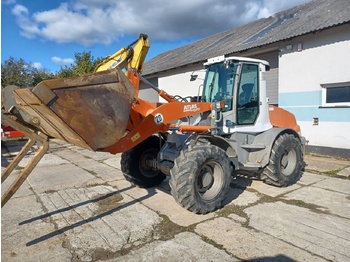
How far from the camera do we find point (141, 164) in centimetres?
555

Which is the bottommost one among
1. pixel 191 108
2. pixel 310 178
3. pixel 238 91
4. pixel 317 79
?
pixel 310 178

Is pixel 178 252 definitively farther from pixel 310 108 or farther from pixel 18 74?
pixel 18 74

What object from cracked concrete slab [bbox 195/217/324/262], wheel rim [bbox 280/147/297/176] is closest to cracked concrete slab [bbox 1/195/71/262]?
cracked concrete slab [bbox 195/217/324/262]

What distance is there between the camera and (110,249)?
335 cm

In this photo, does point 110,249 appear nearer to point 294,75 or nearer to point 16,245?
point 16,245

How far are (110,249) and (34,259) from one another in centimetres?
85

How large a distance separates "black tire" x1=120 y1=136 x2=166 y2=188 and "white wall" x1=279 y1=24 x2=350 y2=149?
19.0ft

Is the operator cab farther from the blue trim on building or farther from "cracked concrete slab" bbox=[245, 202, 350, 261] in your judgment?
the blue trim on building

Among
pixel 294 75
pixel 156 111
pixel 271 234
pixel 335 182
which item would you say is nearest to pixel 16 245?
pixel 156 111

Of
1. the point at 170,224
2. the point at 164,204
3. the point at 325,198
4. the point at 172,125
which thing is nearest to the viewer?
the point at 170,224

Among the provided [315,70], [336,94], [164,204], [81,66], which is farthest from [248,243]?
[81,66]

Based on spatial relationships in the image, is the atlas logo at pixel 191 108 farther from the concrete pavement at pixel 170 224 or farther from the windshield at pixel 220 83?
the concrete pavement at pixel 170 224

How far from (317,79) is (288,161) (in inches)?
163

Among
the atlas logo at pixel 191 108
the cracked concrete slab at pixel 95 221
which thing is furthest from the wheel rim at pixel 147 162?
the atlas logo at pixel 191 108
